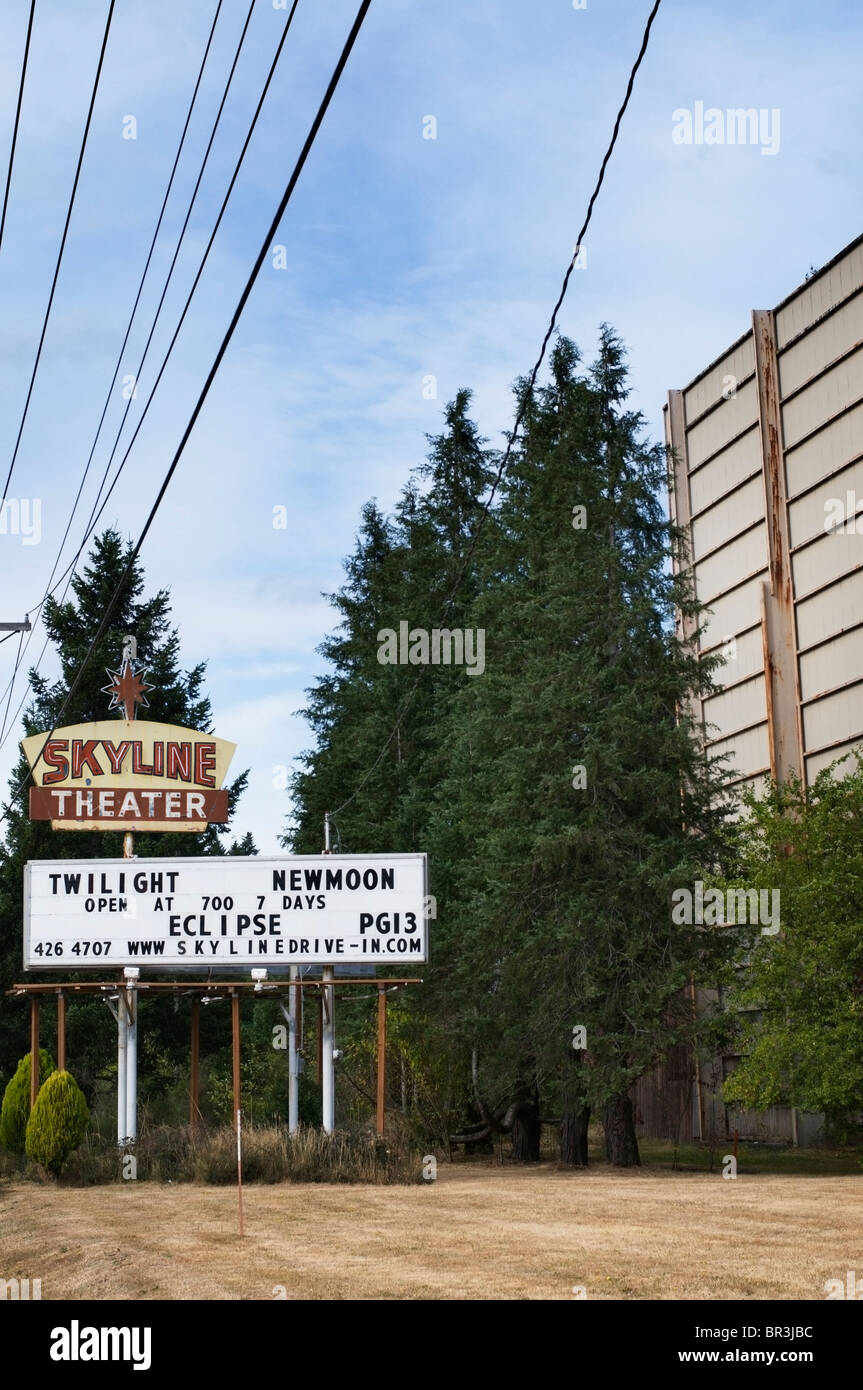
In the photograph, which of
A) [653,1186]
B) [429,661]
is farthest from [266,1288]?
[429,661]

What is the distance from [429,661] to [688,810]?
11.8 meters

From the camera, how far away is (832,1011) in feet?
98.4

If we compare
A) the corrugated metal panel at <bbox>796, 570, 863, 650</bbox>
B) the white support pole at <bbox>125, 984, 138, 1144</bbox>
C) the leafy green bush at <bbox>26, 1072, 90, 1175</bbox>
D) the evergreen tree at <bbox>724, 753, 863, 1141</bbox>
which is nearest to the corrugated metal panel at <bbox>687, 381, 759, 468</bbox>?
the corrugated metal panel at <bbox>796, 570, 863, 650</bbox>

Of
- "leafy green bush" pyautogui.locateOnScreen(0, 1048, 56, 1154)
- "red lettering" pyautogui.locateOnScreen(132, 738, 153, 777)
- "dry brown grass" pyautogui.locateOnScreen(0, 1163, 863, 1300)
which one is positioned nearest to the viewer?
"dry brown grass" pyautogui.locateOnScreen(0, 1163, 863, 1300)

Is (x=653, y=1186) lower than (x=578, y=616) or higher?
lower

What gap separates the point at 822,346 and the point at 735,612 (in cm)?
901

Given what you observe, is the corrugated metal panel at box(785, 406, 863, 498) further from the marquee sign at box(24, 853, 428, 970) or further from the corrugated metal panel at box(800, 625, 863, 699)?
the marquee sign at box(24, 853, 428, 970)

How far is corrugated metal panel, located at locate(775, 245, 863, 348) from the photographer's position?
4253 cm

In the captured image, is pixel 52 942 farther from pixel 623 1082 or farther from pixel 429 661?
pixel 429 661

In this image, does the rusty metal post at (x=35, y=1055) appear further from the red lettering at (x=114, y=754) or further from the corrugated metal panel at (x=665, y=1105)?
the corrugated metal panel at (x=665, y=1105)

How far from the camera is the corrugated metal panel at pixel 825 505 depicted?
4272 cm

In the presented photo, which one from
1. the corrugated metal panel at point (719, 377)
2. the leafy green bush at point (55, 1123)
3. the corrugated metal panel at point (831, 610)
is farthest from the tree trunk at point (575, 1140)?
the corrugated metal panel at point (719, 377)

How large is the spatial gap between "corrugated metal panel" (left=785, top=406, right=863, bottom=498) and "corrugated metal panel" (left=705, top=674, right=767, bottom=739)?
608cm
